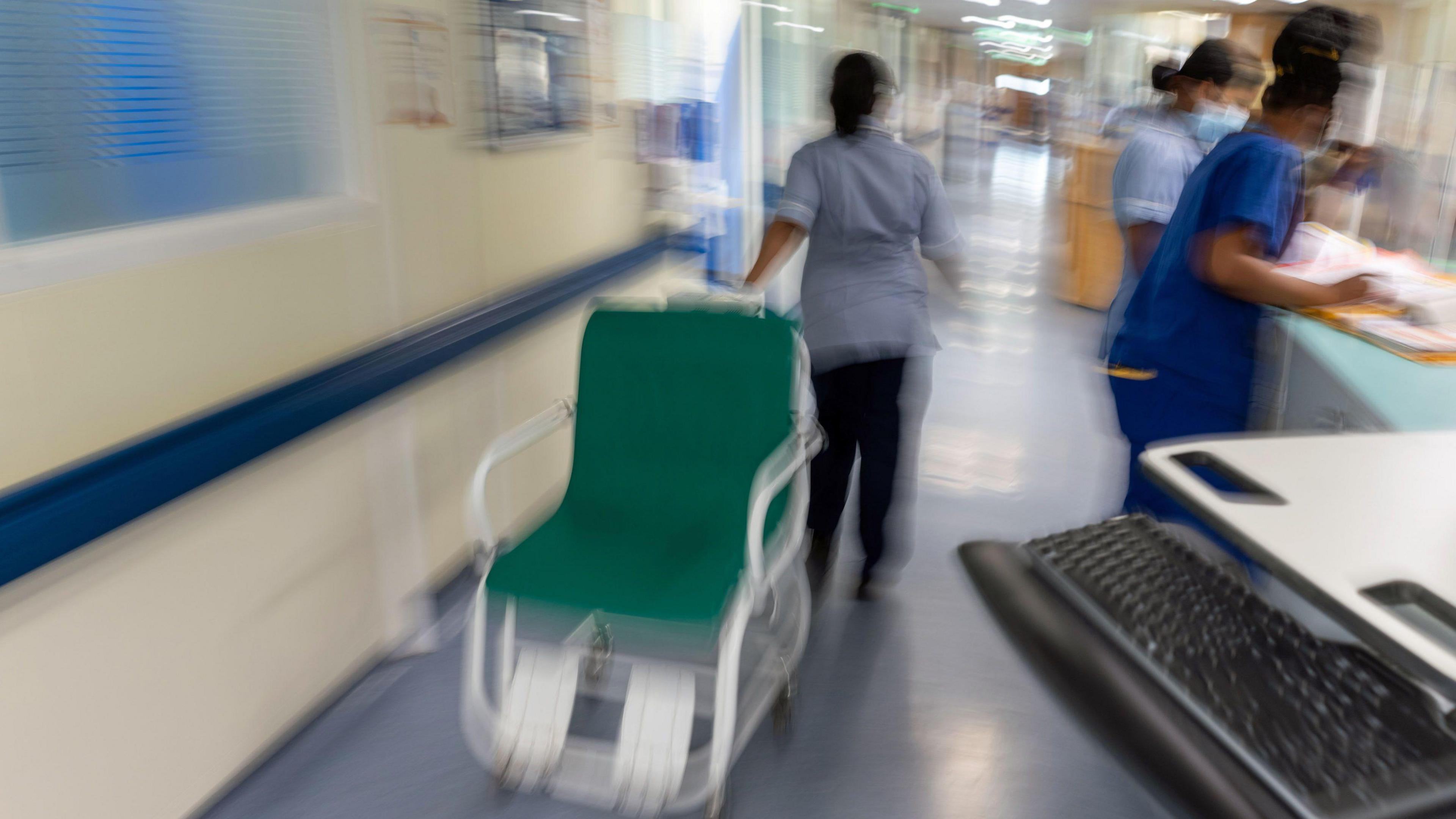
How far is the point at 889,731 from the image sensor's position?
2188mm

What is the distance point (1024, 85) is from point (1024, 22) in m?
1.42

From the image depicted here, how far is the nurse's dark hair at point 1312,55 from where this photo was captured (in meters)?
1.62

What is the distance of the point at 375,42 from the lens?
7.20 ft

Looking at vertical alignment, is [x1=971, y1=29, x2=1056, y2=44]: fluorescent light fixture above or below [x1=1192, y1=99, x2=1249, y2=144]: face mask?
above

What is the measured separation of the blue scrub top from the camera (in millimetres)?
1665

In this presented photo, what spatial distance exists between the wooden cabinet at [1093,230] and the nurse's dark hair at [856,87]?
4.09 meters

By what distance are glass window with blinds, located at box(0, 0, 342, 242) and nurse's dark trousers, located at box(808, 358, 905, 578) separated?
4.52 ft

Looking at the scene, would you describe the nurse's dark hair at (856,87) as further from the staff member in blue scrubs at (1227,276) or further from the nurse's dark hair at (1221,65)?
the nurse's dark hair at (1221,65)

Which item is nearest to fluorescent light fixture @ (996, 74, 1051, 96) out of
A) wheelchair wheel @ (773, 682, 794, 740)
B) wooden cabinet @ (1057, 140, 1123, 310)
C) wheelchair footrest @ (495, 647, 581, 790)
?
wooden cabinet @ (1057, 140, 1123, 310)

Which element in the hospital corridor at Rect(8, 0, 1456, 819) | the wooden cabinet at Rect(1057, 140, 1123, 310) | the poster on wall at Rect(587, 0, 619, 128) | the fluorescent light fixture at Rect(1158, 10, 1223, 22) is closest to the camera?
the hospital corridor at Rect(8, 0, 1456, 819)

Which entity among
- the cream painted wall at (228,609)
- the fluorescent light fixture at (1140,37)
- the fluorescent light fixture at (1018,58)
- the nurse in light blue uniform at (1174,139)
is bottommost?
the cream painted wall at (228,609)

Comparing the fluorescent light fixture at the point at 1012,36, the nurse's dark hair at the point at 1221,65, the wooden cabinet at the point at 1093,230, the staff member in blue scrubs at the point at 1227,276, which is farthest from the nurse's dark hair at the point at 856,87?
the fluorescent light fixture at the point at 1012,36

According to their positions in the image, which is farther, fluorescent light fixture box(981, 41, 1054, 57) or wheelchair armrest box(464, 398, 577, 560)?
fluorescent light fixture box(981, 41, 1054, 57)

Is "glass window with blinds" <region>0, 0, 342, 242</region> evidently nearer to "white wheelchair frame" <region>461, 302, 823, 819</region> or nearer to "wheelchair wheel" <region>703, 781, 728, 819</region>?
"white wheelchair frame" <region>461, 302, 823, 819</region>
